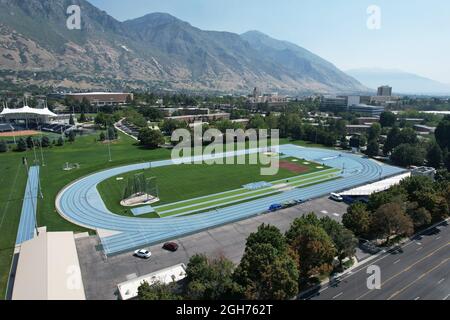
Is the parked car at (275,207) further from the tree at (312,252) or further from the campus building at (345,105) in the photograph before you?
the campus building at (345,105)

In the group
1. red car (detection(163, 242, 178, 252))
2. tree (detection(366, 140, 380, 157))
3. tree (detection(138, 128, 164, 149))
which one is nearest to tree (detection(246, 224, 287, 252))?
red car (detection(163, 242, 178, 252))

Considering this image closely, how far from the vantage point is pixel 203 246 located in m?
28.1

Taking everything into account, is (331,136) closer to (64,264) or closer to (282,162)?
(282,162)

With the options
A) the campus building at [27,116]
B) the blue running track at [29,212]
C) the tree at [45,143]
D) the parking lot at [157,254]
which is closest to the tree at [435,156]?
the parking lot at [157,254]

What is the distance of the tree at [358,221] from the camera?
27.7m

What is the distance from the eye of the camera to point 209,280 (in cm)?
1917

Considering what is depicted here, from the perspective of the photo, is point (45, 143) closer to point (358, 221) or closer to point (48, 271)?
point (48, 271)

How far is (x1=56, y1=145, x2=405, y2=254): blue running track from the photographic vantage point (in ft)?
97.9

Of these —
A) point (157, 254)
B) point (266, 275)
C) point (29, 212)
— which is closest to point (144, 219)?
point (157, 254)

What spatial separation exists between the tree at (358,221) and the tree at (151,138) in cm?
4816

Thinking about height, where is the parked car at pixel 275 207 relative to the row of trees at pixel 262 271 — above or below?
below

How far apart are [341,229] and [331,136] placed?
56.0 m

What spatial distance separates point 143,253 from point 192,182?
67.0ft
